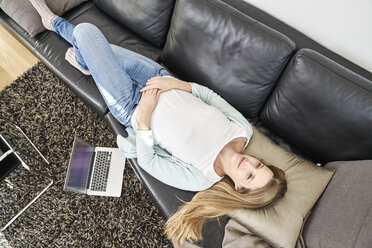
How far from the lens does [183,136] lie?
135 centimetres

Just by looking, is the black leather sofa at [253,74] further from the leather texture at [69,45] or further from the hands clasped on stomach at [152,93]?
the hands clasped on stomach at [152,93]

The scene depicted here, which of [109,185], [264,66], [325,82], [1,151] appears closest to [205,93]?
[264,66]

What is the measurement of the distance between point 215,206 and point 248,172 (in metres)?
0.23

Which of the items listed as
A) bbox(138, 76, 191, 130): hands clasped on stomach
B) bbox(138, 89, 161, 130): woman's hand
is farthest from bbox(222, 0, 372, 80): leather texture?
bbox(138, 89, 161, 130): woman's hand

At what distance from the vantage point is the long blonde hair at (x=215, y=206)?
123cm

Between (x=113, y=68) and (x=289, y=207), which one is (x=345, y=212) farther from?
(x=113, y=68)

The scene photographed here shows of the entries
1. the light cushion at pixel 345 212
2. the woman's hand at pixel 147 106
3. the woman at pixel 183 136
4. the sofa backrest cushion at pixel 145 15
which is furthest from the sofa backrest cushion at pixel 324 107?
the sofa backrest cushion at pixel 145 15

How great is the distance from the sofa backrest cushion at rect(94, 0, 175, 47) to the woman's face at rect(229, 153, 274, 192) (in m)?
0.99

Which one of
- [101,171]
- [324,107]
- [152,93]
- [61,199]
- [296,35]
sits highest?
[296,35]

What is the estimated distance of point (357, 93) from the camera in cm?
115

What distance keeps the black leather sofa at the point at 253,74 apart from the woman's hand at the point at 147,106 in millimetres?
234

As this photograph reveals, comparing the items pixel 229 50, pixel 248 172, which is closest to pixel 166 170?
pixel 248 172

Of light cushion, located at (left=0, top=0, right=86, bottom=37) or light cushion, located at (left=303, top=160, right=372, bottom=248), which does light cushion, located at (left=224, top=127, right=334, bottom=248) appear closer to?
light cushion, located at (left=303, top=160, right=372, bottom=248)

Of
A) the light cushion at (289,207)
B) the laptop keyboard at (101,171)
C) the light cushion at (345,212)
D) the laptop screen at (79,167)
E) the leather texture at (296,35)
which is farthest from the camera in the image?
the laptop keyboard at (101,171)
